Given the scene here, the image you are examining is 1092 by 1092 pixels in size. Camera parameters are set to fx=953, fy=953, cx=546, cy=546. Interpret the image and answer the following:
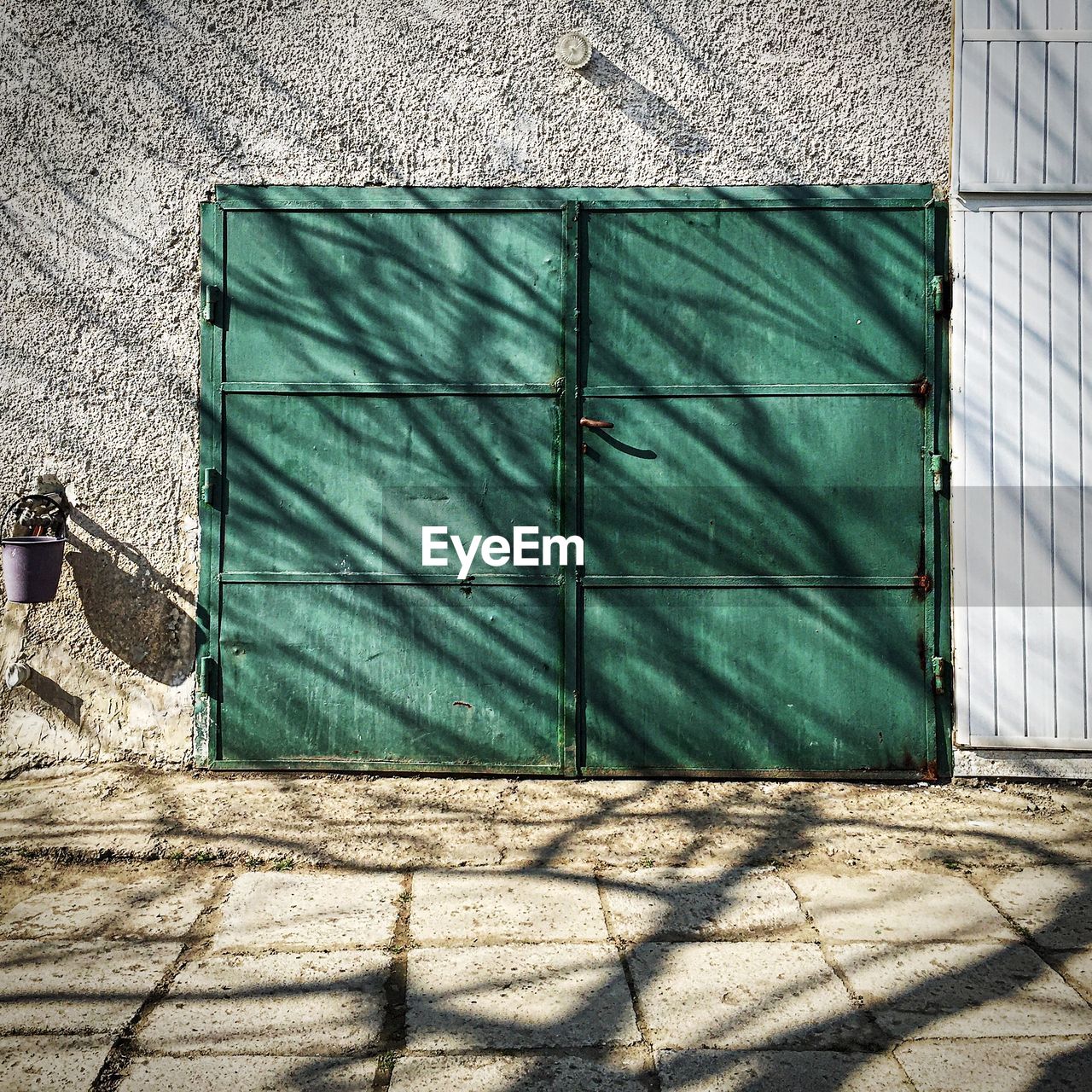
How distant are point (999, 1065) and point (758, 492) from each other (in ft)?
7.50

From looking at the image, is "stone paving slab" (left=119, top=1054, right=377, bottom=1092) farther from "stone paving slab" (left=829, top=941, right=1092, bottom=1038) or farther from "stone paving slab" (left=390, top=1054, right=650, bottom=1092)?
"stone paving slab" (left=829, top=941, right=1092, bottom=1038)

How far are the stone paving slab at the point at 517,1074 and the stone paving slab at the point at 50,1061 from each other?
28.4 inches

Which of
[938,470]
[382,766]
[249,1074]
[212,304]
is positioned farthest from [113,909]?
[938,470]

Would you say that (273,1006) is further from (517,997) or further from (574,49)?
(574,49)

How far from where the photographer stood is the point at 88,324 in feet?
13.4

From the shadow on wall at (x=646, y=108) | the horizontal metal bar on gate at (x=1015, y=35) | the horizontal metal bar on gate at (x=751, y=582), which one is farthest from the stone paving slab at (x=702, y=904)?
the horizontal metal bar on gate at (x=1015, y=35)

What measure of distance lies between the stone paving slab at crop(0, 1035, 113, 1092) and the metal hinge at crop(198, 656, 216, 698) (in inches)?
70.6

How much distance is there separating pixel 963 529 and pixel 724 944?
208 centimetres

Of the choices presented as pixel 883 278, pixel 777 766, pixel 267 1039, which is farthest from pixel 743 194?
pixel 267 1039

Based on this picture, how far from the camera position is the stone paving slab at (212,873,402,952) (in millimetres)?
2869

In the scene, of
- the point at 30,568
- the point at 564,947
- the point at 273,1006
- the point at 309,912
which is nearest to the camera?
the point at 273,1006

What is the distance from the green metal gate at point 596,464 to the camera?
4008 mm

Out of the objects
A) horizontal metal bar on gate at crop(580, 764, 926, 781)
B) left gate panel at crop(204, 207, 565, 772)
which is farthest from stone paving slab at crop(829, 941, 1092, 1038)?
left gate panel at crop(204, 207, 565, 772)

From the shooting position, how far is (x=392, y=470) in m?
4.06
